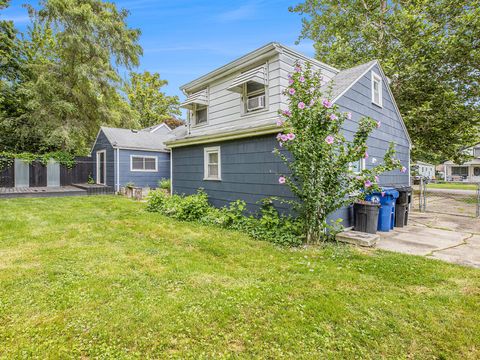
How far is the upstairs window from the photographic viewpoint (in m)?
8.96

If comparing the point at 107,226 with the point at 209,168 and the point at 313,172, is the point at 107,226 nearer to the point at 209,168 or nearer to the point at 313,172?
the point at 209,168

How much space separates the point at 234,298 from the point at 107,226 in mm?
4461

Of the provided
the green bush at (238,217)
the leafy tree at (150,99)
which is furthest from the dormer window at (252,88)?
the leafy tree at (150,99)

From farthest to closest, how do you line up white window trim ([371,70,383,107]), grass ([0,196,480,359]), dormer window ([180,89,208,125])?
dormer window ([180,89,208,125])
white window trim ([371,70,383,107])
grass ([0,196,480,359])

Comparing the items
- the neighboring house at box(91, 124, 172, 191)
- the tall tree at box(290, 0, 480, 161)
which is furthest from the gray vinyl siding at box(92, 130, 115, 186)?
the tall tree at box(290, 0, 480, 161)

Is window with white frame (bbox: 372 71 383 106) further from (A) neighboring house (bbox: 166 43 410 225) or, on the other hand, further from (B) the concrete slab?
(B) the concrete slab

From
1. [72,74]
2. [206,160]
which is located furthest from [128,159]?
[72,74]

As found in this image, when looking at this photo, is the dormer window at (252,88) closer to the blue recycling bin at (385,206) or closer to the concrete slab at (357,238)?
the blue recycling bin at (385,206)

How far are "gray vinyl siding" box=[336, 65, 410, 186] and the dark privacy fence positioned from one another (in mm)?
14999

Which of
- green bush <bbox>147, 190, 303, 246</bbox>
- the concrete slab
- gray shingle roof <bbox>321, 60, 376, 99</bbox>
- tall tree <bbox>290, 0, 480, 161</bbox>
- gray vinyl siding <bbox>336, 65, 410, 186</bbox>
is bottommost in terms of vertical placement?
the concrete slab

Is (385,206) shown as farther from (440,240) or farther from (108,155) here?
(108,155)

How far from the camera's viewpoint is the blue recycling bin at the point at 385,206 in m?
6.06

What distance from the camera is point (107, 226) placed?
612 cm

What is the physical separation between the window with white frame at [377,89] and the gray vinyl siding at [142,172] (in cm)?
1122
